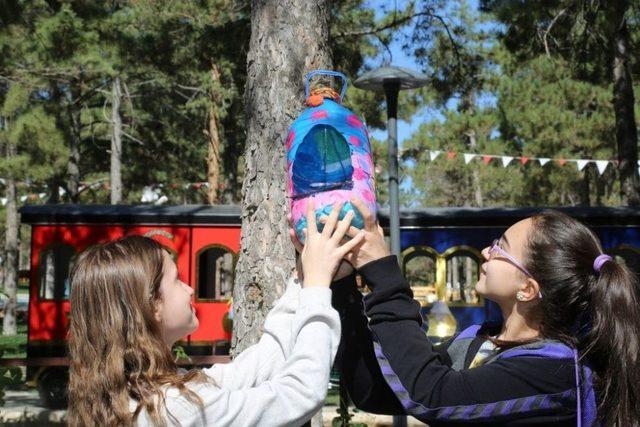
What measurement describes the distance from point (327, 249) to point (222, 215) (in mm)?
11311

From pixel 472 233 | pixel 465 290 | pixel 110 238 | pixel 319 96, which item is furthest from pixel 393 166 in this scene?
pixel 465 290

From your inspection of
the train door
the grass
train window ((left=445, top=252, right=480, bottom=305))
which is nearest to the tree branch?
train window ((left=445, top=252, right=480, bottom=305))

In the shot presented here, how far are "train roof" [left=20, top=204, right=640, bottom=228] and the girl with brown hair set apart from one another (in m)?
10.7

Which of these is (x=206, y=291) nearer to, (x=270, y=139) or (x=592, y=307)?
(x=270, y=139)

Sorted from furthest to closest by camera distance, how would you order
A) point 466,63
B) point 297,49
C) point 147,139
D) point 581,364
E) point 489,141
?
point 489,141 < point 147,139 < point 466,63 < point 297,49 < point 581,364

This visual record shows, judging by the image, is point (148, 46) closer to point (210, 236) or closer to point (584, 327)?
point (210, 236)

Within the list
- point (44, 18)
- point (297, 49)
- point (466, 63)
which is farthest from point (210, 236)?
point (297, 49)

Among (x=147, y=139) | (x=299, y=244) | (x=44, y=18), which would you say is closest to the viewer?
(x=299, y=244)

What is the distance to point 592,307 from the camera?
5.12ft

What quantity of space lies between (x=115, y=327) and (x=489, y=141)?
97.0 feet

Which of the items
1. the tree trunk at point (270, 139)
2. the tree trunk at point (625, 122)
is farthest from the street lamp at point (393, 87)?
the tree trunk at point (625, 122)

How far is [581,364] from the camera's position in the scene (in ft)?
5.03

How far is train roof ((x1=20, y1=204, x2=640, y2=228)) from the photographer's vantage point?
39.8ft

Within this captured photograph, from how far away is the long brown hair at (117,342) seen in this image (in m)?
1.56
